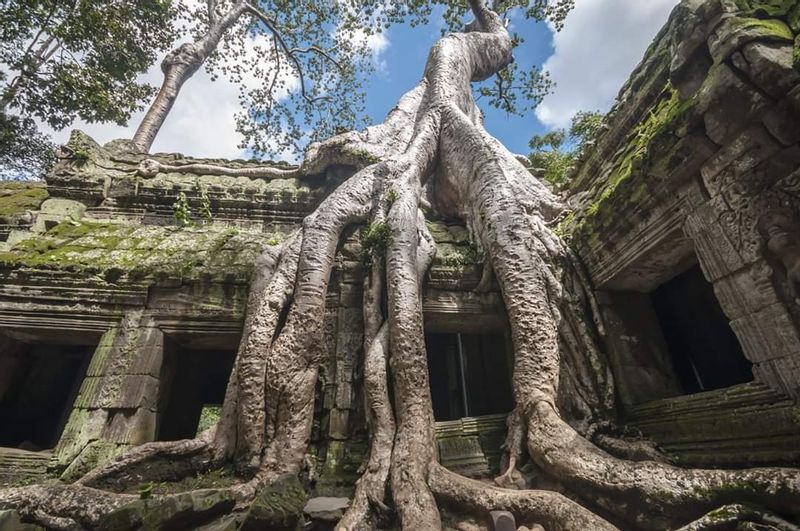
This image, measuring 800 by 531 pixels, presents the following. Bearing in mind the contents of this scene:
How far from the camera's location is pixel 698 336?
327 centimetres

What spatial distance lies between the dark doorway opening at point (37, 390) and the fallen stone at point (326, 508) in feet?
10.8

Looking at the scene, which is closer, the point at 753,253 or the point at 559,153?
the point at 753,253

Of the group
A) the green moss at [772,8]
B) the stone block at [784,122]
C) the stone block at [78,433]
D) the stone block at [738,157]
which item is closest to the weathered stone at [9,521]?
the stone block at [78,433]

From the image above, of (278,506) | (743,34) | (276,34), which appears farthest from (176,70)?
(743,34)

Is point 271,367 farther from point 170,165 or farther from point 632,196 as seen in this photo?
point 170,165

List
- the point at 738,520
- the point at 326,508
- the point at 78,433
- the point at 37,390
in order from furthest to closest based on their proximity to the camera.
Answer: the point at 37,390 → the point at 78,433 → the point at 326,508 → the point at 738,520

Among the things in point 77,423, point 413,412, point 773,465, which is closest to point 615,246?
point 773,465

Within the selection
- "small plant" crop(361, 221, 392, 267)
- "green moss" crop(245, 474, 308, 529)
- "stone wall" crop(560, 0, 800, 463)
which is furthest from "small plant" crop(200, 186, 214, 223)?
"stone wall" crop(560, 0, 800, 463)

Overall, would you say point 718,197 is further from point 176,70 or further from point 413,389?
point 176,70

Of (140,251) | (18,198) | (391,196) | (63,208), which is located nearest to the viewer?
(140,251)

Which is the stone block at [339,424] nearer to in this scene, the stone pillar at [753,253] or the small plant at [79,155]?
the stone pillar at [753,253]

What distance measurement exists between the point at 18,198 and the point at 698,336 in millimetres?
7276

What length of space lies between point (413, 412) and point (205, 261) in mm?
2326

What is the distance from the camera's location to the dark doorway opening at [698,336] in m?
3.11
